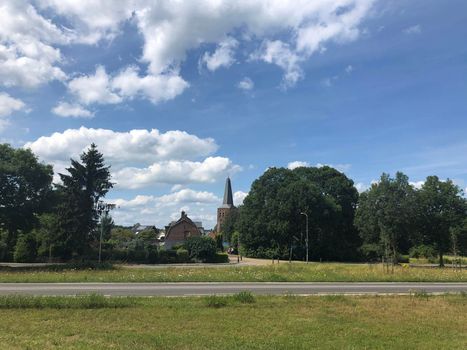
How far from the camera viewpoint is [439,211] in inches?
2539

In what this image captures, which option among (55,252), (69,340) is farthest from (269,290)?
(55,252)

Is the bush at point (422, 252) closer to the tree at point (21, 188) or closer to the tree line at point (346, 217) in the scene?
the tree line at point (346, 217)

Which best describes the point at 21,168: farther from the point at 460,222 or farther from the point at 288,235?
the point at 460,222

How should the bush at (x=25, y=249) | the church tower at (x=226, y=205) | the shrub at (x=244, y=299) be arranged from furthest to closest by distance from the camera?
the church tower at (x=226, y=205), the bush at (x=25, y=249), the shrub at (x=244, y=299)

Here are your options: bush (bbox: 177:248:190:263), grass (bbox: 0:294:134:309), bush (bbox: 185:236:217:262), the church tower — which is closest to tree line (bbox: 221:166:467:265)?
bush (bbox: 185:236:217:262)

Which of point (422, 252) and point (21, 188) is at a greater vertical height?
point (21, 188)

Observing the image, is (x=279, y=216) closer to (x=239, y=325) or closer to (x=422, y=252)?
(x=422, y=252)

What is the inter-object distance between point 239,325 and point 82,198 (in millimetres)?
43443

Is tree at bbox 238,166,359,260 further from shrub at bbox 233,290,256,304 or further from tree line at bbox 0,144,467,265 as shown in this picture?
shrub at bbox 233,290,256,304

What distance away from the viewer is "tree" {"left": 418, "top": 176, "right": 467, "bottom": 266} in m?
63.1

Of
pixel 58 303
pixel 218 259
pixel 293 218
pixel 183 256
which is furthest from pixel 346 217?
pixel 58 303

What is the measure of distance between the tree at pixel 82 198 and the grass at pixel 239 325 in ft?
123

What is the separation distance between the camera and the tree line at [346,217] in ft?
209

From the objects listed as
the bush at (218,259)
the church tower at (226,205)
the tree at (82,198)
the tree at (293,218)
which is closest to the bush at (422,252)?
the tree at (293,218)
